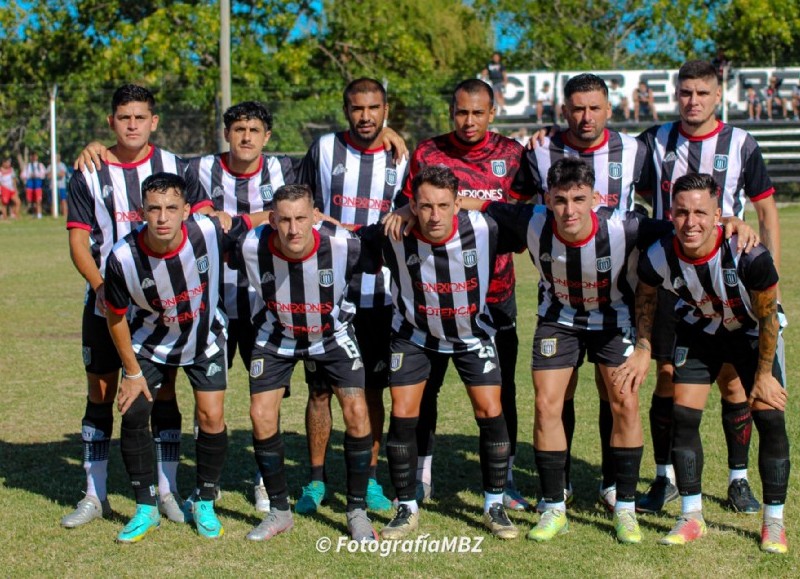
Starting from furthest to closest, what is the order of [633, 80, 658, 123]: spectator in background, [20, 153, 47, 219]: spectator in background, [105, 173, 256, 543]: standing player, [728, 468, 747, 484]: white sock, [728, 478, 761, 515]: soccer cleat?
[20, 153, 47, 219]: spectator in background
[633, 80, 658, 123]: spectator in background
[728, 468, 747, 484]: white sock
[728, 478, 761, 515]: soccer cleat
[105, 173, 256, 543]: standing player

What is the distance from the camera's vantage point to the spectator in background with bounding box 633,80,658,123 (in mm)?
25578

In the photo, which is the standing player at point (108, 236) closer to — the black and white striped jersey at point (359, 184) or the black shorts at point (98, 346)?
the black shorts at point (98, 346)

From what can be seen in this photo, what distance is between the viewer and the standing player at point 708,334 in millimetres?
4836

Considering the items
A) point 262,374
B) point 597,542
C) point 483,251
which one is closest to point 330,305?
point 262,374

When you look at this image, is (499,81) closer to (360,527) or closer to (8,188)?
(8,188)

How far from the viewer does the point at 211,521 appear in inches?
206

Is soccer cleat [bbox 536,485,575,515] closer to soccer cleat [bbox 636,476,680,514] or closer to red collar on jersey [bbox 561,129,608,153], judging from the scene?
soccer cleat [bbox 636,476,680,514]

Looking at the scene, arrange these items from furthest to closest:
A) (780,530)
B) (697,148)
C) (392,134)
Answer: (392,134)
(697,148)
(780,530)

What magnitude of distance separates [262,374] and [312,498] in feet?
2.57

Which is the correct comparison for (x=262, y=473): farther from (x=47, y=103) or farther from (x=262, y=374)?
(x=47, y=103)

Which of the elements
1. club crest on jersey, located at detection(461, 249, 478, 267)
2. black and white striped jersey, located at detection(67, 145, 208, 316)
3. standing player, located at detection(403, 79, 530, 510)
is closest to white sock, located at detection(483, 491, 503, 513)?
standing player, located at detection(403, 79, 530, 510)

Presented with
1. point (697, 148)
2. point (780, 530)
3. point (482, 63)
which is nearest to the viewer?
point (780, 530)

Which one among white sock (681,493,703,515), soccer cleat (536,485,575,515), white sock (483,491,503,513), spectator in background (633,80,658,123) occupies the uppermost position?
spectator in background (633,80,658,123)

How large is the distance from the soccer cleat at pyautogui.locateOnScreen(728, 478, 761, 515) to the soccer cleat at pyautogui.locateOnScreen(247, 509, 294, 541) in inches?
88.5
